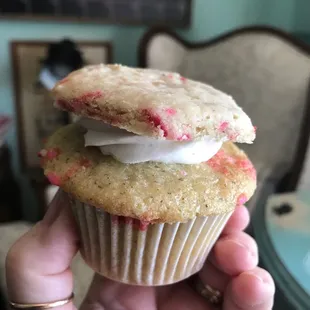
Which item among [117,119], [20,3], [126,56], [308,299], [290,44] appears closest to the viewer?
[117,119]

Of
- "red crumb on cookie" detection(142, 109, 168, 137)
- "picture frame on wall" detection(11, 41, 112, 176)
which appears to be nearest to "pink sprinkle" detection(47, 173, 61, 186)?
"red crumb on cookie" detection(142, 109, 168, 137)

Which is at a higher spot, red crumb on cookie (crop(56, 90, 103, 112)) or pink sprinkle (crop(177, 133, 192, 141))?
red crumb on cookie (crop(56, 90, 103, 112))

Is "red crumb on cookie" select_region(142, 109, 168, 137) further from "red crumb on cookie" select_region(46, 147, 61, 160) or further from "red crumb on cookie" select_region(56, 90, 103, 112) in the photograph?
"red crumb on cookie" select_region(46, 147, 61, 160)

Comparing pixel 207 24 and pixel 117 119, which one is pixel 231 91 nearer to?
pixel 207 24

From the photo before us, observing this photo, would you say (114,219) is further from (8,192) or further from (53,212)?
(8,192)

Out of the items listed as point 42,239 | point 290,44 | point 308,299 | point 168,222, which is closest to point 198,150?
point 168,222
